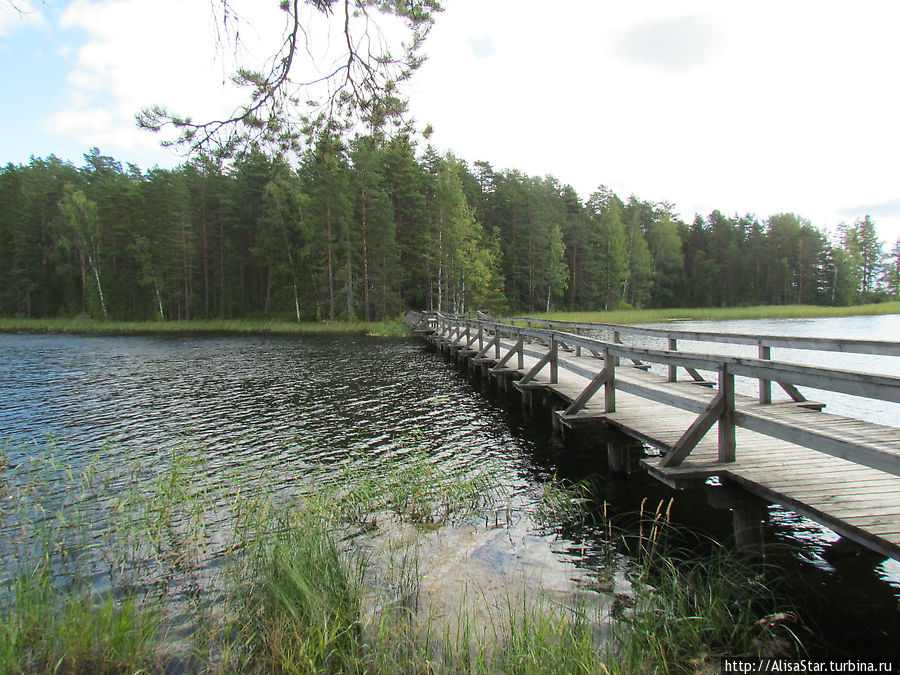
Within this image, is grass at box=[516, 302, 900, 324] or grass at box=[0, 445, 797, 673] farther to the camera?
grass at box=[516, 302, 900, 324]

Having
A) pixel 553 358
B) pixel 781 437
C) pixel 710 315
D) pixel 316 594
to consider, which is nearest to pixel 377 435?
pixel 553 358

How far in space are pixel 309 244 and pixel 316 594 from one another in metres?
42.4

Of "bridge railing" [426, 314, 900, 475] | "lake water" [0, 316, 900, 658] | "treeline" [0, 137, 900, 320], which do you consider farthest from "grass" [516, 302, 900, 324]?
"bridge railing" [426, 314, 900, 475]

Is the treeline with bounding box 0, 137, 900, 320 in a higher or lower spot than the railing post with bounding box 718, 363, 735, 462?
higher

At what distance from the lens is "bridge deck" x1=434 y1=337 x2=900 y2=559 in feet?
11.8

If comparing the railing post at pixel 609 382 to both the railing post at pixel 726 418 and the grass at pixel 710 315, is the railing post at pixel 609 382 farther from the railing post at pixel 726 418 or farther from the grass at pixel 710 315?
the grass at pixel 710 315

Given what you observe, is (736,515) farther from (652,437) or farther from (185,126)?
(185,126)

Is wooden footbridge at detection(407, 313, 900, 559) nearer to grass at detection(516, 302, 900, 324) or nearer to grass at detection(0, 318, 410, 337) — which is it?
grass at detection(0, 318, 410, 337)

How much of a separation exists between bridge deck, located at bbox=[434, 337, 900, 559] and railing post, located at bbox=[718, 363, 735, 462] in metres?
0.12

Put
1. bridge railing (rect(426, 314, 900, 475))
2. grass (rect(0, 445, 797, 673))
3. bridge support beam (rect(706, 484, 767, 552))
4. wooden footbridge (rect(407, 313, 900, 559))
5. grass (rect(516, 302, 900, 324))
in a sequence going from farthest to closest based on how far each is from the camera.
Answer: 1. grass (rect(516, 302, 900, 324))
2. bridge support beam (rect(706, 484, 767, 552))
3. wooden footbridge (rect(407, 313, 900, 559))
4. bridge railing (rect(426, 314, 900, 475))
5. grass (rect(0, 445, 797, 673))

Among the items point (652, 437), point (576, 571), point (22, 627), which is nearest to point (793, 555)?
point (652, 437)

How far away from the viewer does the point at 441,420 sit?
11594 mm

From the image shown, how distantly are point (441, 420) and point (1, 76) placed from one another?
29.9ft

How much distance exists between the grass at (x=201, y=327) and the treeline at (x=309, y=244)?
2.74 metres
